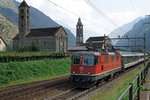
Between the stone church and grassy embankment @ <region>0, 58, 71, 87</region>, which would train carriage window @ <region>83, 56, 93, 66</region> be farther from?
the stone church

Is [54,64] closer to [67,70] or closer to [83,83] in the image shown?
[67,70]

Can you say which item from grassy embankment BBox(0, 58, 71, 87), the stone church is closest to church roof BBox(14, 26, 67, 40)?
the stone church

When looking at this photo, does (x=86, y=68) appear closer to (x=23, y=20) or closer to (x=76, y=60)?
(x=76, y=60)

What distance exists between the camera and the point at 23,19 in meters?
85.6

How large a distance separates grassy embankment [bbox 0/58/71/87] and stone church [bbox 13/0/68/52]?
4668 cm

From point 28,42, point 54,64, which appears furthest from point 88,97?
point 28,42

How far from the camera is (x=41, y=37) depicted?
79.4 m

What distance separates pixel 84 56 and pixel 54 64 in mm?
14468

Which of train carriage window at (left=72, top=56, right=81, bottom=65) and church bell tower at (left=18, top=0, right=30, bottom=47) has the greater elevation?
church bell tower at (left=18, top=0, right=30, bottom=47)

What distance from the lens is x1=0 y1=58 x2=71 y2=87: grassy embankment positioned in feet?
64.9

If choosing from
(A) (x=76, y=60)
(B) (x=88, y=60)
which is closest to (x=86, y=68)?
(B) (x=88, y=60)

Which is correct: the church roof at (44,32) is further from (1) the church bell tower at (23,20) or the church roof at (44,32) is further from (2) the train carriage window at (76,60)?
(2) the train carriage window at (76,60)

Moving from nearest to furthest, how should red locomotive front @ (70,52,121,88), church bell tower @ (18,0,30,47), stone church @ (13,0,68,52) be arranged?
red locomotive front @ (70,52,121,88)
stone church @ (13,0,68,52)
church bell tower @ (18,0,30,47)

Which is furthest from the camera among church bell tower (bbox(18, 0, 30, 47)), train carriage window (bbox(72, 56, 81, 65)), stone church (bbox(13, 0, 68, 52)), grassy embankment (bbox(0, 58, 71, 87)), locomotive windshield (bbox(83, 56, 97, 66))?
church bell tower (bbox(18, 0, 30, 47))
